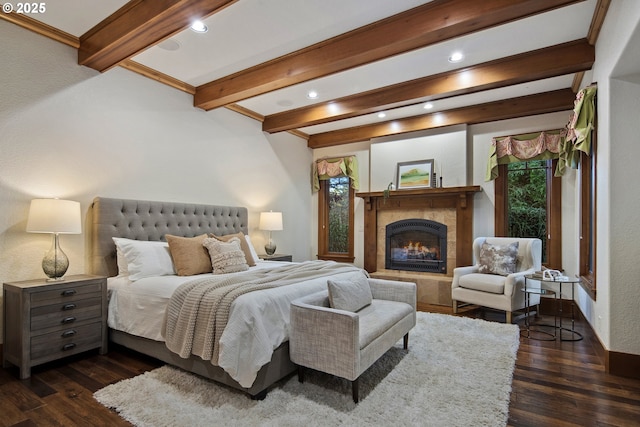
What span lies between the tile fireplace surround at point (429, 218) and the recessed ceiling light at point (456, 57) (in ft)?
6.76

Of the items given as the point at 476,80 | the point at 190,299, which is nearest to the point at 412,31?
the point at 476,80

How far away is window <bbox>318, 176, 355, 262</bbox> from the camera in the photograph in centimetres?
647

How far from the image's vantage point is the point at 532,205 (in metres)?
4.87

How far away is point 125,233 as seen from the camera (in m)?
3.57

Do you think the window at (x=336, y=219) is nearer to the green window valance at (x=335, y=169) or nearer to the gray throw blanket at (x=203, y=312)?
the green window valance at (x=335, y=169)

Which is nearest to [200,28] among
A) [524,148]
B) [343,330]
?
[343,330]

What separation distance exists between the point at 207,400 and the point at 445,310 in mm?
3449

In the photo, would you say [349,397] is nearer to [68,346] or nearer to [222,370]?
[222,370]

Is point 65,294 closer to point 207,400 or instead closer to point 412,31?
point 207,400

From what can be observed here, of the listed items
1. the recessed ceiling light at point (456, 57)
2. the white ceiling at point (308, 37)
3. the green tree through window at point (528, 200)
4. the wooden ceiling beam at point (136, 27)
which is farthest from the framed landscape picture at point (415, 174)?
the wooden ceiling beam at point (136, 27)

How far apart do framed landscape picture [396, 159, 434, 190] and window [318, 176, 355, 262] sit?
3.43 ft

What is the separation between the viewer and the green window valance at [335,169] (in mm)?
6309

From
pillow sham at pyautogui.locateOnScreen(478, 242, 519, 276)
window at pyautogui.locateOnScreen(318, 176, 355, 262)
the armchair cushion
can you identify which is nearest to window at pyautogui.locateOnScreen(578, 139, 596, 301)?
pillow sham at pyautogui.locateOnScreen(478, 242, 519, 276)

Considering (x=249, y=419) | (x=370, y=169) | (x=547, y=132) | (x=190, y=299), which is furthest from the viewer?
(x=370, y=169)
